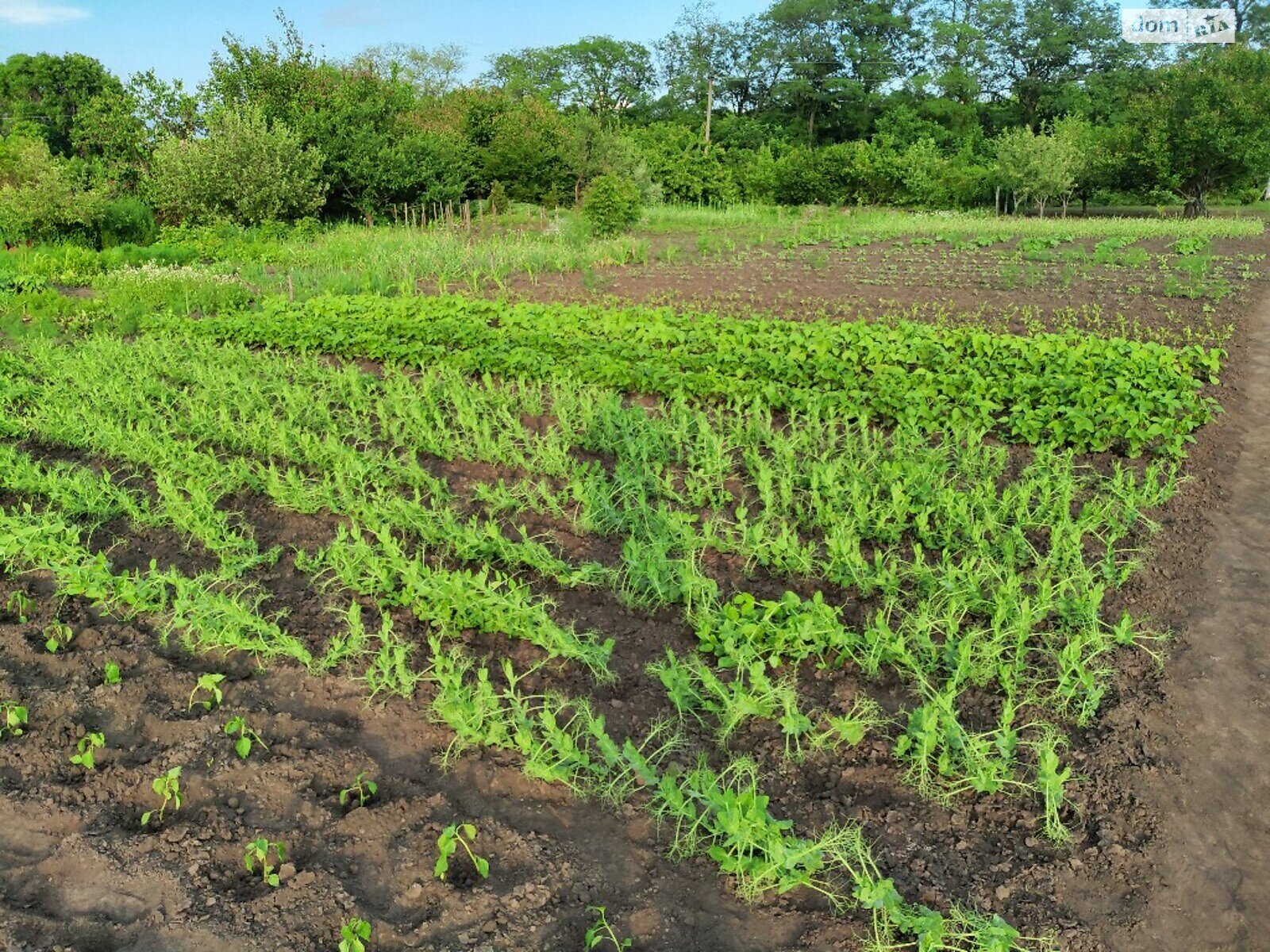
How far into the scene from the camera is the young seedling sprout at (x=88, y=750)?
3.34 meters

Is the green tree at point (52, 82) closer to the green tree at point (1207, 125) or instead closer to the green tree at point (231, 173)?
the green tree at point (231, 173)

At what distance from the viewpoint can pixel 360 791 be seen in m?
3.23

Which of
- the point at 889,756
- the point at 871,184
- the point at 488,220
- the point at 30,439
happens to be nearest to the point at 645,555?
the point at 889,756

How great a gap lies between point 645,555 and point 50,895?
279 cm

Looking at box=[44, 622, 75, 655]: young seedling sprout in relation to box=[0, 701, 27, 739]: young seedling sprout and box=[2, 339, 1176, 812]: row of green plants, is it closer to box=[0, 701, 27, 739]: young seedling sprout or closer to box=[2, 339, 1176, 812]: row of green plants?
box=[0, 701, 27, 739]: young seedling sprout

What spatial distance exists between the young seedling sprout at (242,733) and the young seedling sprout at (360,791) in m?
0.44

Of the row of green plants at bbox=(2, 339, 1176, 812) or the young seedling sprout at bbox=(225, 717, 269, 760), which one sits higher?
the row of green plants at bbox=(2, 339, 1176, 812)

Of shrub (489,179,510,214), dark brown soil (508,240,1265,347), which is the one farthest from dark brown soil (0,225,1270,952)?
shrub (489,179,510,214)

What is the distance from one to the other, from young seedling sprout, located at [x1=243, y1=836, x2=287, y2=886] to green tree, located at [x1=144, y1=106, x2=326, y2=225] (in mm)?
20615

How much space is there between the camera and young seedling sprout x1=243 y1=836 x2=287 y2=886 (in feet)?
9.20

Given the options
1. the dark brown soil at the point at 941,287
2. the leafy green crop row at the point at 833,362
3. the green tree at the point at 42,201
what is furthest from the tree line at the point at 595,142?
the leafy green crop row at the point at 833,362

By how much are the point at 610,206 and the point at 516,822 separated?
16.7m

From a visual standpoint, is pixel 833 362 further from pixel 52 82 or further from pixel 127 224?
pixel 52 82

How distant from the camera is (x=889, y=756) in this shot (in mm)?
3477
